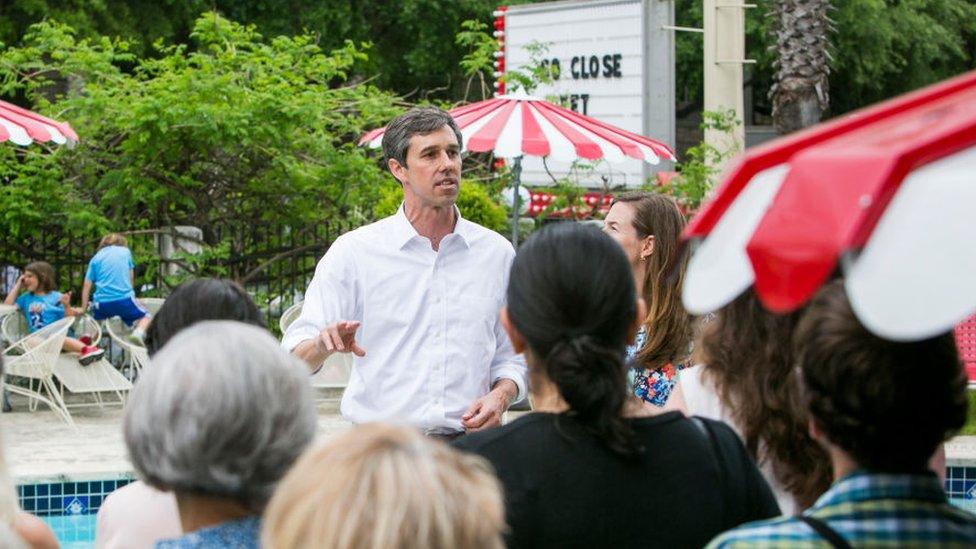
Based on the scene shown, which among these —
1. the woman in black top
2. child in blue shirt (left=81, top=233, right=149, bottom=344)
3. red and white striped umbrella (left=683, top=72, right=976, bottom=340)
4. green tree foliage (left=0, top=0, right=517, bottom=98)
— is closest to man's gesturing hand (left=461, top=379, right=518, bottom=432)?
the woman in black top

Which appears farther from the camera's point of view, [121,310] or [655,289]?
[121,310]

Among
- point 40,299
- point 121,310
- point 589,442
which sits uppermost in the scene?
point 589,442

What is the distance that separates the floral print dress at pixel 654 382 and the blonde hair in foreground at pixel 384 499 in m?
2.43

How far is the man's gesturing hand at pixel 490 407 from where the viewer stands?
414 cm

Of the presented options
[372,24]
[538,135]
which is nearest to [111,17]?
[372,24]

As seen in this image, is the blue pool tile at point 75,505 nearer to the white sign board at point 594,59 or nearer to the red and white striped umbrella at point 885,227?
the red and white striped umbrella at point 885,227

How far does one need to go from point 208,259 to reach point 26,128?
3.99 meters

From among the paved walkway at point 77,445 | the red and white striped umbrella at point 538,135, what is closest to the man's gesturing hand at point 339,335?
the paved walkway at point 77,445

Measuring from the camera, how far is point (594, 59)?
17.6 metres

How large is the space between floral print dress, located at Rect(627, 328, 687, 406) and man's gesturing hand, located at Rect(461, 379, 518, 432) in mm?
383

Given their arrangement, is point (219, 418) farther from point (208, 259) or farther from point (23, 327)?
point (208, 259)

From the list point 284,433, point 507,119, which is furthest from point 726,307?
point 507,119

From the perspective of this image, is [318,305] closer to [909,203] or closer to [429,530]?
[429,530]

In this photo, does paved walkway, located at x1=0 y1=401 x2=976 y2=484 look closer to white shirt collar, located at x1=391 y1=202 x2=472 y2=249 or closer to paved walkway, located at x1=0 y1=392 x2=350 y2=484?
paved walkway, located at x1=0 y1=392 x2=350 y2=484
